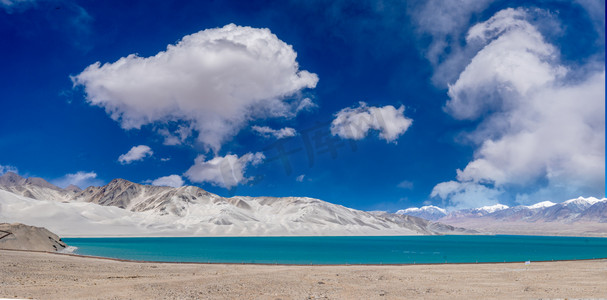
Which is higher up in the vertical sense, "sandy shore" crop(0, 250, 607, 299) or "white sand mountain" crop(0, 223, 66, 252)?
"white sand mountain" crop(0, 223, 66, 252)

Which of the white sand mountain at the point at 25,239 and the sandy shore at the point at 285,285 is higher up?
the white sand mountain at the point at 25,239

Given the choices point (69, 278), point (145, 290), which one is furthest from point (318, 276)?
point (69, 278)

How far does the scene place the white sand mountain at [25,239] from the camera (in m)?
78.0

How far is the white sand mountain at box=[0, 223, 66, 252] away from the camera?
7800 centimetres

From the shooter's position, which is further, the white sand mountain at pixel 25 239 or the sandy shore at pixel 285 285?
the white sand mountain at pixel 25 239

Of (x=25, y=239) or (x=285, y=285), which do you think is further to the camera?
(x=25, y=239)

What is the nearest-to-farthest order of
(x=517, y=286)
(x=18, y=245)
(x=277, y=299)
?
1. (x=277, y=299)
2. (x=517, y=286)
3. (x=18, y=245)

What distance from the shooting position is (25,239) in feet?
269

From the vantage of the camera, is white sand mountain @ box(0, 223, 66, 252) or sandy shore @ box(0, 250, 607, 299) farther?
white sand mountain @ box(0, 223, 66, 252)

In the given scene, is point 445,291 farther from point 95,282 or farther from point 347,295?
point 95,282

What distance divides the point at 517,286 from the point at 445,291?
25.1ft

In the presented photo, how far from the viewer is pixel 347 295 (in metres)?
28.6

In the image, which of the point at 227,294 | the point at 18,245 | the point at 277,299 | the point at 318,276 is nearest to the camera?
the point at 277,299

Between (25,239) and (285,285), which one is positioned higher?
(25,239)
